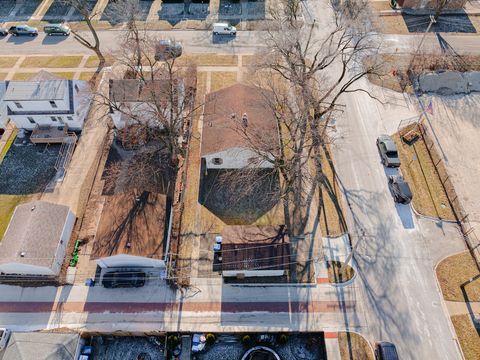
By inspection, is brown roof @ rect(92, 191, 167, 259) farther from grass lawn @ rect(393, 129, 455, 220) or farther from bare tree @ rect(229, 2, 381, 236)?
grass lawn @ rect(393, 129, 455, 220)

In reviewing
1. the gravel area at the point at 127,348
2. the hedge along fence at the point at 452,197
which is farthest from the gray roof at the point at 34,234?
the hedge along fence at the point at 452,197

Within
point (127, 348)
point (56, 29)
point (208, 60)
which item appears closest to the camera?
point (127, 348)

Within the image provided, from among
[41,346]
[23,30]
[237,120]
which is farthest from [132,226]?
[23,30]

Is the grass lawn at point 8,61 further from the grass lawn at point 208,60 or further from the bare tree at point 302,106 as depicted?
A: the bare tree at point 302,106

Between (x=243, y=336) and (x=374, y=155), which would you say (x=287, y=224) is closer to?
(x=243, y=336)

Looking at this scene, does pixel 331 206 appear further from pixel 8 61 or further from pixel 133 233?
pixel 8 61

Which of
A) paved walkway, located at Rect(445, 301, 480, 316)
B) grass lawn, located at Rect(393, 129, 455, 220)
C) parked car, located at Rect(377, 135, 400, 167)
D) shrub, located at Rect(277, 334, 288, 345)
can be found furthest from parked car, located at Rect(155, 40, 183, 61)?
paved walkway, located at Rect(445, 301, 480, 316)
